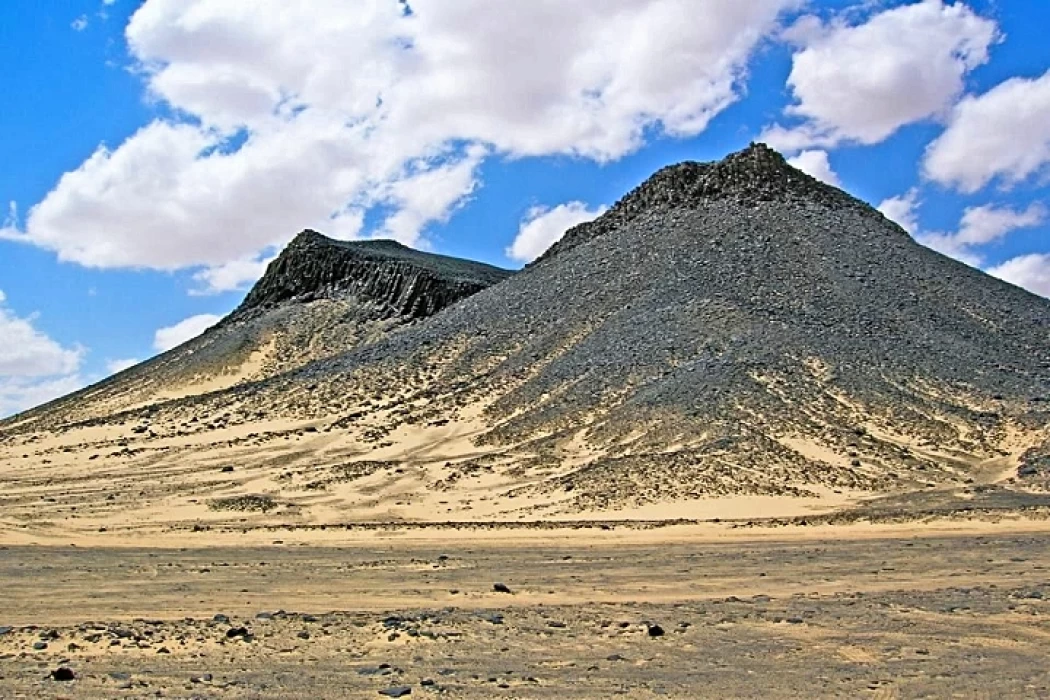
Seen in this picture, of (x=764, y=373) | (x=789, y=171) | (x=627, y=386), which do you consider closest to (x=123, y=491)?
(x=627, y=386)

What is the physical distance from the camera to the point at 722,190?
6750cm

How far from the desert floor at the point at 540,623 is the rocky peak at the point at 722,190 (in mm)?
48575

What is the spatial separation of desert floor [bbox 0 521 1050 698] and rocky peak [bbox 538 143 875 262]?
1912 inches

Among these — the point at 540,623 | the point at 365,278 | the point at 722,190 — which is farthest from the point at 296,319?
the point at 540,623

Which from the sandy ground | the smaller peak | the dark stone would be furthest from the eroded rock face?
the dark stone

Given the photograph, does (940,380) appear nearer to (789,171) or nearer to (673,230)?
(673,230)

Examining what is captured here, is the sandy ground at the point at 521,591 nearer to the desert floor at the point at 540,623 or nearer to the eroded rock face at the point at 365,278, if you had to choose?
the desert floor at the point at 540,623

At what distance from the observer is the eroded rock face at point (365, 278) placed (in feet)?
261

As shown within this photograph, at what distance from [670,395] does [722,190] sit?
32066 mm

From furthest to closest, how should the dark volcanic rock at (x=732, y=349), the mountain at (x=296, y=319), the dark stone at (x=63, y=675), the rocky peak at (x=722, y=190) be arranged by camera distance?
the mountain at (x=296, y=319), the rocky peak at (x=722, y=190), the dark volcanic rock at (x=732, y=349), the dark stone at (x=63, y=675)

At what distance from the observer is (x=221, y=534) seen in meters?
25.6

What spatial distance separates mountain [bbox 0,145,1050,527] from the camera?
103 ft

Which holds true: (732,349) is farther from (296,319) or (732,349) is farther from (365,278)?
(365,278)

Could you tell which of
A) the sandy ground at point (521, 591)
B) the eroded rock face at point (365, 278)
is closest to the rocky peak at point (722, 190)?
the eroded rock face at point (365, 278)
